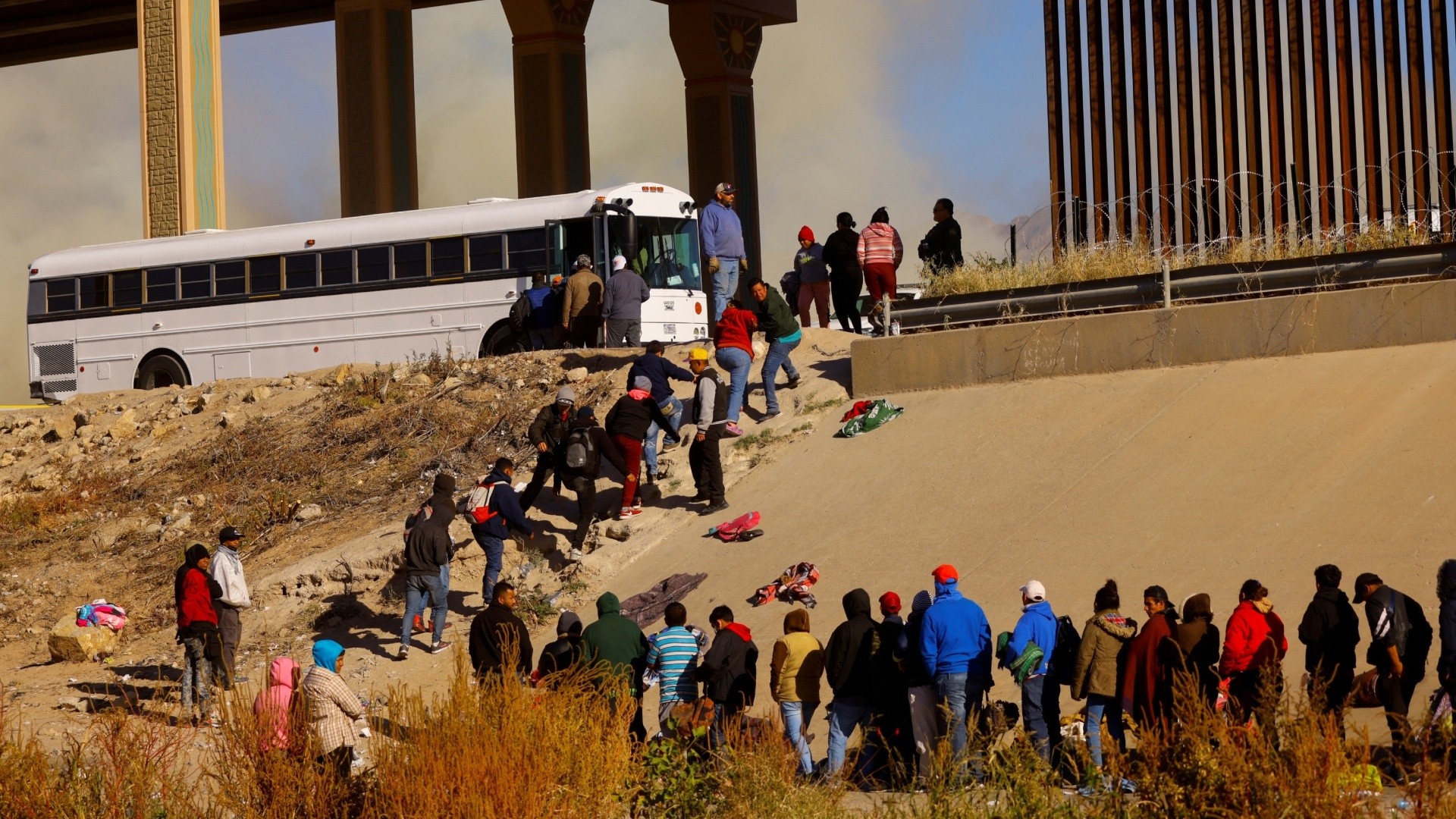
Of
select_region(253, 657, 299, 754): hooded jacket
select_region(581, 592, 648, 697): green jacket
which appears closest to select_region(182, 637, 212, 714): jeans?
select_region(253, 657, 299, 754): hooded jacket

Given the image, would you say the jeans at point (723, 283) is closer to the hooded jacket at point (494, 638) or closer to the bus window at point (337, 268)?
the bus window at point (337, 268)

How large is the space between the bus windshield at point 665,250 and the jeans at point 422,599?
9713 mm

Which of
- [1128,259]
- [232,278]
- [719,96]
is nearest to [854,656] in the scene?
[1128,259]

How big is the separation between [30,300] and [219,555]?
17.0m

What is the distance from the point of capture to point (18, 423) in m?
27.1

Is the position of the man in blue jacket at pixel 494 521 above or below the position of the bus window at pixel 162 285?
below

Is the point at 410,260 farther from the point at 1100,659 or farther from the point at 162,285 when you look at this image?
the point at 1100,659

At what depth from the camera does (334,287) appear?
27078 mm

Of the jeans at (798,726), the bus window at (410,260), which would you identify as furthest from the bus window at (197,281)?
the jeans at (798,726)

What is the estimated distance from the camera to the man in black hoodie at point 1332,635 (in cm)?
1059

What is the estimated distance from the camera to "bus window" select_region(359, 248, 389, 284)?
2666 centimetres

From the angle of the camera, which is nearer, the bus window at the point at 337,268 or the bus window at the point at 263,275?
the bus window at the point at 337,268

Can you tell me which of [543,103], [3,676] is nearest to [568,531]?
[3,676]

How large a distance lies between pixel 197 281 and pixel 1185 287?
55.4 ft
